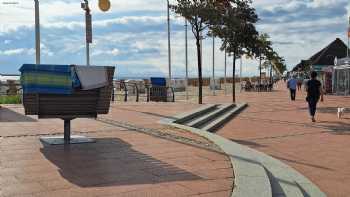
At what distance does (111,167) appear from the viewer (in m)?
7.12

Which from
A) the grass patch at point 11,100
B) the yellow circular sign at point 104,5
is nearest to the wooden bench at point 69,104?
the yellow circular sign at point 104,5

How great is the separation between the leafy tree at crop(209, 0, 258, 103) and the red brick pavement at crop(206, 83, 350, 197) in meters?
6.09

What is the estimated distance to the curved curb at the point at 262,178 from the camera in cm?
599

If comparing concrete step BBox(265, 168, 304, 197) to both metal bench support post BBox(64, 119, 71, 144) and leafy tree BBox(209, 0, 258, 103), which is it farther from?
leafy tree BBox(209, 0, 258, 103)

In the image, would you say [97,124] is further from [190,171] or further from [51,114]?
[190,171]

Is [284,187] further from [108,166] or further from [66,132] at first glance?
[66,132]

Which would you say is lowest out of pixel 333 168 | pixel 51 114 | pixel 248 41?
pixel 333 168

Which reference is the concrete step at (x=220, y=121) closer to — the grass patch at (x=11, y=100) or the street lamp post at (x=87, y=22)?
the street lamp post at (x=87, y=22)

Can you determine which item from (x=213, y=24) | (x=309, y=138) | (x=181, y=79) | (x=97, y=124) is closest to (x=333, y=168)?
(x=309, y=138)

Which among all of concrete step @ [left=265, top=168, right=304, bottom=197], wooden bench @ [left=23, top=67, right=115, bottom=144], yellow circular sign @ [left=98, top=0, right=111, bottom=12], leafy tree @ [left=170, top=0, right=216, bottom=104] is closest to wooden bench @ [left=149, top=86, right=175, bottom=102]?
leafy tree @ [left=170, top=0, right=216, bottom=104]

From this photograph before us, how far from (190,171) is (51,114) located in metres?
2.83

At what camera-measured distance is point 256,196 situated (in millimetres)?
5672

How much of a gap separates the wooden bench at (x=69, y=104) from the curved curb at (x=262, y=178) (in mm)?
2207

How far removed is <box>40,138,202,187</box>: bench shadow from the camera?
20.8ft
